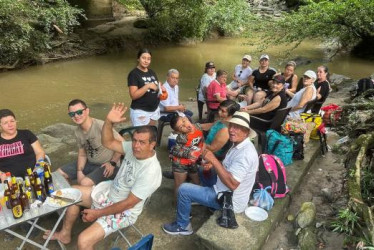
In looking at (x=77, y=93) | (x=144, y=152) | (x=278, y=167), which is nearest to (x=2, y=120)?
(x=144, y=152)

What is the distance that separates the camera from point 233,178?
118 inches

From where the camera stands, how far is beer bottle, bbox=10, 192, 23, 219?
2.63 m

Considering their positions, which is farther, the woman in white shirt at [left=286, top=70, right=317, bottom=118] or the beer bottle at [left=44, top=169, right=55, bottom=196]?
the woman in white shirt at [left=286, top=70, right=317, bottom=118]

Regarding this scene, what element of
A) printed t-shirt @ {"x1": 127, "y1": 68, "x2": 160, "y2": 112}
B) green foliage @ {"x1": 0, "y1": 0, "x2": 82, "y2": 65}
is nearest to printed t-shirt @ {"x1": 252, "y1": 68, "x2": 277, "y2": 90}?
printed t-shirt @ {"x1": 127, "y1": 68, "x2": 160, "y2": 112}

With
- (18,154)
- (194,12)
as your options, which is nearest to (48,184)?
(18,154)

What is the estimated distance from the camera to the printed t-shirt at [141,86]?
14.4 feet

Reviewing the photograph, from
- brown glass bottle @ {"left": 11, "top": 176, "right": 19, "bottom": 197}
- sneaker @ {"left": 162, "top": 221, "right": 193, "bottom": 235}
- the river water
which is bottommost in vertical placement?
the river water

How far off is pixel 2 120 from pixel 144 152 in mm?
1662

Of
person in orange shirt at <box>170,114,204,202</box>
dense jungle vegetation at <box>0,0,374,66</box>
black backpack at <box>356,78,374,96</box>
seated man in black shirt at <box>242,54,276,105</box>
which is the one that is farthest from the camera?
dense jungle vegetation at <box>0,0,374,66</box>

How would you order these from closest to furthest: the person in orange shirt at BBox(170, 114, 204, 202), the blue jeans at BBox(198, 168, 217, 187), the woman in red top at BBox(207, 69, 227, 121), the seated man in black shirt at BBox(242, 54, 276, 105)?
the person in orange shirt at BBox(170, 114, 204, 202) < the blue jeans at BBox(198, 168, 217, 187) < the woman in red top at BBox(207, 69, 227, 121) < the seated man in black shirt at BBox(242, 54, 276, 105)

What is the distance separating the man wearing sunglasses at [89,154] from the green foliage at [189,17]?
48.6 ft

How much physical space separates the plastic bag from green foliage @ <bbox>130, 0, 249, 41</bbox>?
1523 centimetres

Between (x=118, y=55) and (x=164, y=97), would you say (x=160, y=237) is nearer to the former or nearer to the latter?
(x=164, y=97)

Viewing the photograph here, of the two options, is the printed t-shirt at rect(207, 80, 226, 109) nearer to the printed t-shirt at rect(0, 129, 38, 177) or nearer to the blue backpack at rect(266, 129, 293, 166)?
the blue backpack at rect(266, 129, 293, 166)
